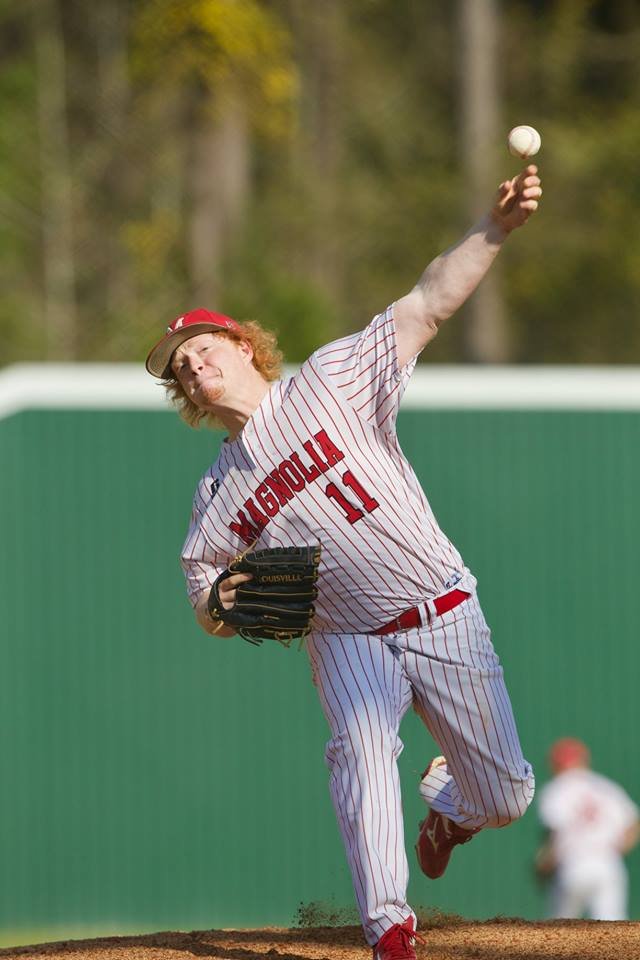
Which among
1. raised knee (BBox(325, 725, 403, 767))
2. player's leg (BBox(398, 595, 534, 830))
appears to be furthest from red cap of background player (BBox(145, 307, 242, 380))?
raised knee (BBox(325, 725, 403, 767))

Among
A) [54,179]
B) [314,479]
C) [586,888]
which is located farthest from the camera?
[54,179]

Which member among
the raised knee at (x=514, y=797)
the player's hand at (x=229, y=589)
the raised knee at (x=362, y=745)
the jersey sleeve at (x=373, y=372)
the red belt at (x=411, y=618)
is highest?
the jersey sleeve at (x=373, y=372)

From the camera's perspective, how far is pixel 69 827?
852 centimetres

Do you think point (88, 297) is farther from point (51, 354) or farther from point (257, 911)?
point (257, 911)

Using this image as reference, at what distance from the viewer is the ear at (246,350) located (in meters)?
4.12

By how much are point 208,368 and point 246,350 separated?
20 cm

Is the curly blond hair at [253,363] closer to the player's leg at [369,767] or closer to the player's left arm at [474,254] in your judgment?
the player's left arm at [474,254]

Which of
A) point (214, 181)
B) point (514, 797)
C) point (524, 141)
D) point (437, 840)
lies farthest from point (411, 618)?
point (214, 181)

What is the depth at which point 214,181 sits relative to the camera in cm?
1789

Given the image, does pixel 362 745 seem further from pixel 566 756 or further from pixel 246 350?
pixel 566 756

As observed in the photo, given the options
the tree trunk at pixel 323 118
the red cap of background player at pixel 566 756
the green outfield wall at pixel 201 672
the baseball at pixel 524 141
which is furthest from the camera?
the tree trunk at pixel 323 118

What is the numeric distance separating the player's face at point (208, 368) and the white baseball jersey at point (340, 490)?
11 cm

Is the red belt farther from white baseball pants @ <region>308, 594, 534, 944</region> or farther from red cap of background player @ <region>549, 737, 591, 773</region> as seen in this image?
red cap of background player @ <region>549, 737, 591, 773</region>

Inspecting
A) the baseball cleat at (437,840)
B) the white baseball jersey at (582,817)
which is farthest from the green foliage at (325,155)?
the baseball cleat at (437,840)
